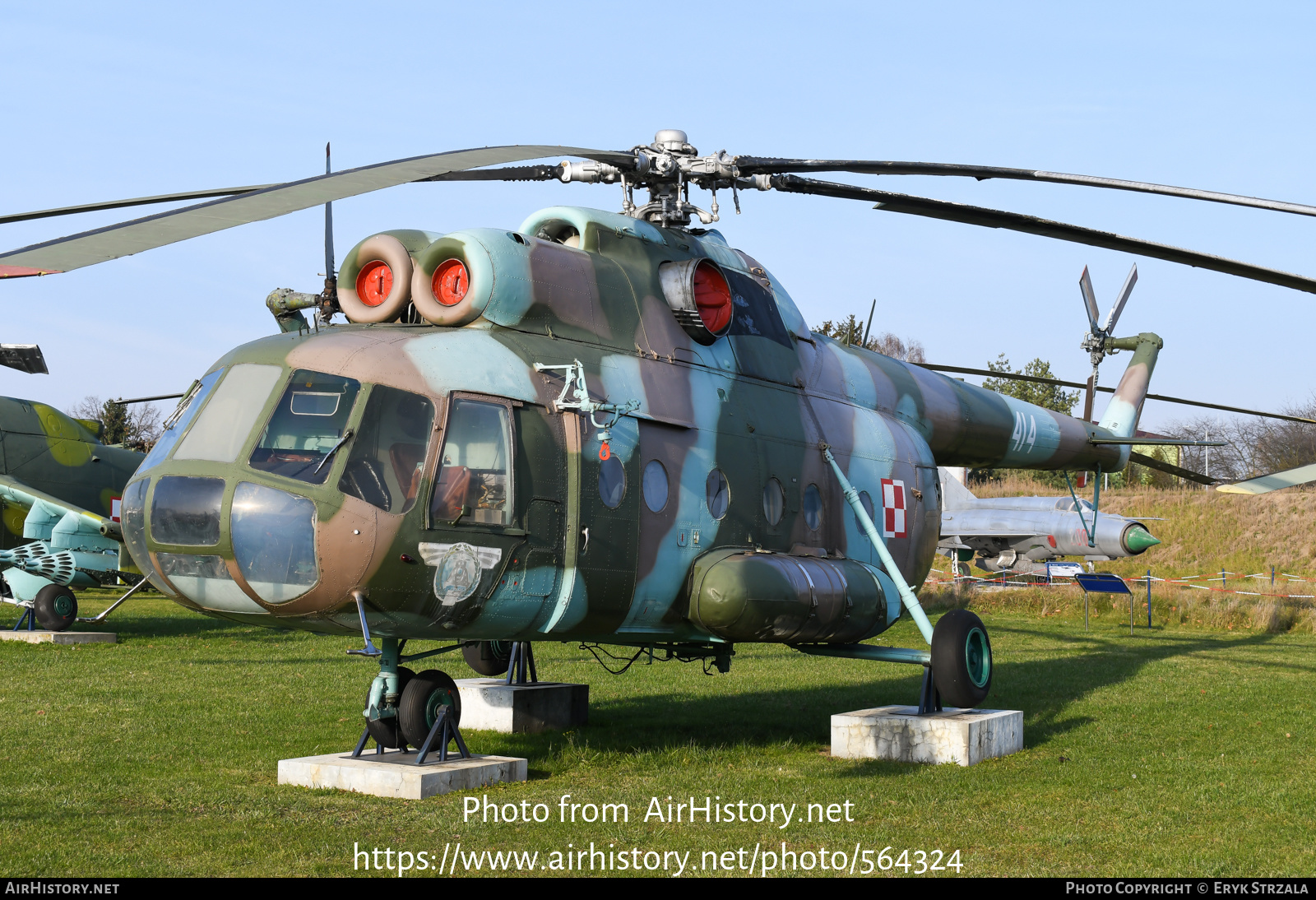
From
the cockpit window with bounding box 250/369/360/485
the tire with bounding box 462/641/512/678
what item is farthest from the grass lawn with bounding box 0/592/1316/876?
the cockpit window with bounding box 250/369/360/485

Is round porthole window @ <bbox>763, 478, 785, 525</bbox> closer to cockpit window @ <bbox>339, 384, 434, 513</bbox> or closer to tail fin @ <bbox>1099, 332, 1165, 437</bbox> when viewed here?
cockpit window @ <bbox>339, 384, 434, 513</bbox>

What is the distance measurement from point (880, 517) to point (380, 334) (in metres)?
5.26

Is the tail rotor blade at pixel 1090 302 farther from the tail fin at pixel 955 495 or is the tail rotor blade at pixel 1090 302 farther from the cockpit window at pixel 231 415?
the tail fin at pixel 955 495

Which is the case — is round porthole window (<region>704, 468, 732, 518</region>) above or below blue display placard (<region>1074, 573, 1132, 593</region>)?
above

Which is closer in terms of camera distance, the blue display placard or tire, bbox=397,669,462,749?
tire, bbox=397,669,462,749

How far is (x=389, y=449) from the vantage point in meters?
7.32

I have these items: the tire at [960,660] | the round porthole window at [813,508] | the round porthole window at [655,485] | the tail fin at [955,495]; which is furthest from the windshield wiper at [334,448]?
the tail fin at [955,495]

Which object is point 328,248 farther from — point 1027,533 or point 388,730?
point 1027,533

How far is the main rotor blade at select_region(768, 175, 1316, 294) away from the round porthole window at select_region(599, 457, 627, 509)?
9.77 feet

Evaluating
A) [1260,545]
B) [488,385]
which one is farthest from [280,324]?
[1260,545]

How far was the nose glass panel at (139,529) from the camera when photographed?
7.18 metres

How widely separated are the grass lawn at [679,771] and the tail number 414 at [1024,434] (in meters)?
3.07

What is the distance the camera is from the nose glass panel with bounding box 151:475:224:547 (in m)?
6.90

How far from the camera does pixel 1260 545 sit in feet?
134
